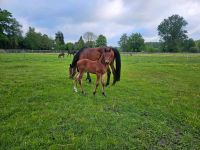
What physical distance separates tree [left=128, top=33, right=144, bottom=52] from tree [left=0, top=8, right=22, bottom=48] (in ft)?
133

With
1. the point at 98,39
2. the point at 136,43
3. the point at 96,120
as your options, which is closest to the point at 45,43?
the point at 98,39

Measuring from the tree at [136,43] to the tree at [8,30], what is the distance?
4049cm

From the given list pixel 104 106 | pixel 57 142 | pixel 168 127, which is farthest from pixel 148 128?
pixel 57 142

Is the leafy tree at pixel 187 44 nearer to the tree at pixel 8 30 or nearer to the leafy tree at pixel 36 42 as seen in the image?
the leafy tree at pixel 36 42

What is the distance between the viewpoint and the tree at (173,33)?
63963mm

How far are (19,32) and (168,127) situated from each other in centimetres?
7169

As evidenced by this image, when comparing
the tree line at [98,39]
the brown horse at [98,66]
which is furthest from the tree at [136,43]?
the brown horse at [98,66]

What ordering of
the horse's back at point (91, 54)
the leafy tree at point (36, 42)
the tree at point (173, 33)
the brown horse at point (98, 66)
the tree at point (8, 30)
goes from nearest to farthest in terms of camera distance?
the brown horse at point (98, 66) < the horse's back at point (91, 54) < the tree at point (8, 30) < the tree at point (173, 33) < the leafy tree at point (36, 42)

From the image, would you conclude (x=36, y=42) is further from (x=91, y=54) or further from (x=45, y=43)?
(x=91, y=54)

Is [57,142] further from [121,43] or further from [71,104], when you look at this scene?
[121,43]

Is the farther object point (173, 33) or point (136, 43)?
point (136, 43)

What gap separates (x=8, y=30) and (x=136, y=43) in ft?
146

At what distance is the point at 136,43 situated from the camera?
73.7m

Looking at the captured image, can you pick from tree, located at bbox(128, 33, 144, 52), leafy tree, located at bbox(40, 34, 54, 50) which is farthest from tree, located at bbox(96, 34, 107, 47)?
leafy tree, located at bbox(40, 34, 54, 50)
